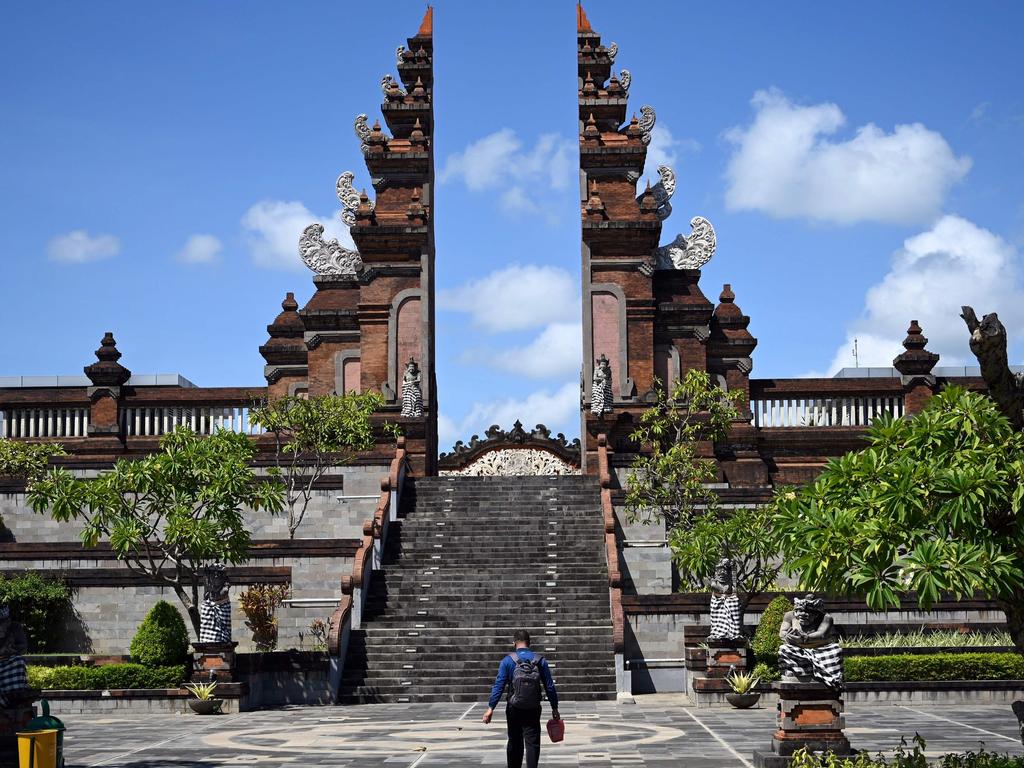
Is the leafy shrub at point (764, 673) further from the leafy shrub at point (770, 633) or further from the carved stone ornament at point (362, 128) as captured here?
the carved stone ornament at point (362, 128)

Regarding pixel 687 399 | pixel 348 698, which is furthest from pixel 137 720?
pixel 687 399

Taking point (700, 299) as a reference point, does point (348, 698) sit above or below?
below

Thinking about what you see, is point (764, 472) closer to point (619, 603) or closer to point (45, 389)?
point (619, 603)

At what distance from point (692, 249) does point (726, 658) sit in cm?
2332

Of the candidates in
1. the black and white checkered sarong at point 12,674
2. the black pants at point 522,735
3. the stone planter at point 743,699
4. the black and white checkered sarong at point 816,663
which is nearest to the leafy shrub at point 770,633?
the stone planter at point 743,699

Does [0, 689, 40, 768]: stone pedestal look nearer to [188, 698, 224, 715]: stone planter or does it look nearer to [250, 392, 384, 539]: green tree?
[188, 698, 224, 715]: stone planter

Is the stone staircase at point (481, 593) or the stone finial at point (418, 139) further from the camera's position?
the stone finial at point (418, 139)

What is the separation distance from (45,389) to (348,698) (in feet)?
79.9

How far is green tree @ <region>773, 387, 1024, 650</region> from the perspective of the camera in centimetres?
1388

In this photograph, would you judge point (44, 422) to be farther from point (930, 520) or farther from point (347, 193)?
point (930, 520)

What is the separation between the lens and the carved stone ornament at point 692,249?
1885 inches

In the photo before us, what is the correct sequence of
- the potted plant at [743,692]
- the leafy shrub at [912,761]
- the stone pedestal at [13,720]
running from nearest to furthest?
1. the leafy shrub at [912,761]
2. the stone pedestal at [13,720]
3. the potted plant at [743,692]

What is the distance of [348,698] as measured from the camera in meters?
28.5

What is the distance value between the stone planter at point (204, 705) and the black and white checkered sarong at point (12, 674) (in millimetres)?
8586
